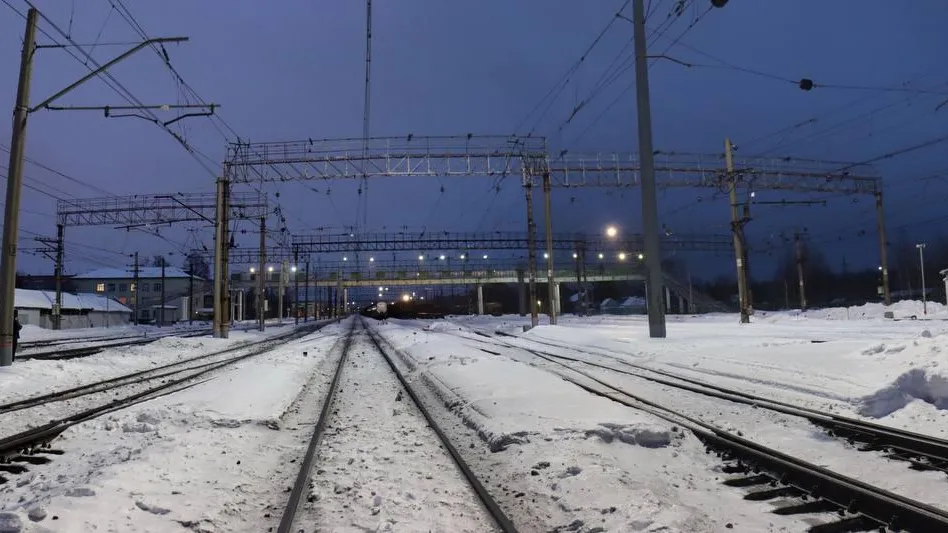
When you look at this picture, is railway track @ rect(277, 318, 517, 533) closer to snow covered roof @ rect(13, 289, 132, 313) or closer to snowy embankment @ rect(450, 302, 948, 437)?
snowy embankment @ rect(450, 302, 948, 437)

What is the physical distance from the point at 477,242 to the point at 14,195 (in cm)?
5392

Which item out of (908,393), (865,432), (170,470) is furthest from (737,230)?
(170,470)

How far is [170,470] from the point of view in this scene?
6.34 m

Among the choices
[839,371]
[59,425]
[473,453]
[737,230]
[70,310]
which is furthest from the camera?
[70,310]

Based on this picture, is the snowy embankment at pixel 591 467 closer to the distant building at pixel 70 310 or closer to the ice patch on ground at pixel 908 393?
the ice patch on ground at pixel 908 393

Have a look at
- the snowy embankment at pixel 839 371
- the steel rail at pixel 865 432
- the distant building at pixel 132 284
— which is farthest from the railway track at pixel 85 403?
the distant building at pixel 132 284

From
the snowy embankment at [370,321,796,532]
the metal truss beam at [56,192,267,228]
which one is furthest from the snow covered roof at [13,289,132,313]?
Result: the snowy embankment at [370,321,796,532]

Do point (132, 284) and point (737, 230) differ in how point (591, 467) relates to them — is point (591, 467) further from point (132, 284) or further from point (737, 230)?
point (132, 284)

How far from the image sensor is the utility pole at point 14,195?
16125mm

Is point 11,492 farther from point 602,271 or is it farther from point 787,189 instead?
point 602,271

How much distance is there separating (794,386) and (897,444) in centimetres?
493

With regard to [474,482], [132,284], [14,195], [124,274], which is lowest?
[474,482]

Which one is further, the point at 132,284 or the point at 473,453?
the point at 132,284

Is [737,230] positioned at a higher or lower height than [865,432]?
higher
